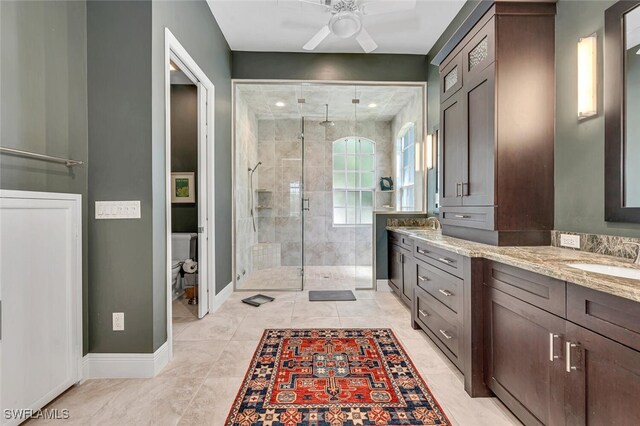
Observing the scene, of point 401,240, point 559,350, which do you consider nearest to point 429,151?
point 401,240

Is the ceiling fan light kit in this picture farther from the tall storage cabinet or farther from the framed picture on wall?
the framed picture on wall

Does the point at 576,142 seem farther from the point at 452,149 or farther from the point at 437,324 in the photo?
the point at 437,324

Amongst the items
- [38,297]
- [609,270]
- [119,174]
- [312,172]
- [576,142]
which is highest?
[312,172]

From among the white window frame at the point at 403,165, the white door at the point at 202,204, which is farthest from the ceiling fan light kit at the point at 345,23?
the white window frame at the point at 403,165

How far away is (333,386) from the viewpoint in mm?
1952

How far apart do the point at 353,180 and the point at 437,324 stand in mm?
3414

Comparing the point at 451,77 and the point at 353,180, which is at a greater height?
the point at 451,77

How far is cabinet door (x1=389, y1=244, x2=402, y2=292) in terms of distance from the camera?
11.7 feet

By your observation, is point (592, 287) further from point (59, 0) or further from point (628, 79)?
point (59, 0)

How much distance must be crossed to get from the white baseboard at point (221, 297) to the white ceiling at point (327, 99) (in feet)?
8.65

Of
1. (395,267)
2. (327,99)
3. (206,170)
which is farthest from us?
(327,99)

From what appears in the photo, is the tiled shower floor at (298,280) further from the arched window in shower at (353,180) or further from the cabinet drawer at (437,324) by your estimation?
the cabinet drawer at (437,324)

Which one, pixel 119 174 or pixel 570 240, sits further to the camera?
pixel 119 174

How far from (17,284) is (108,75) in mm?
1396
